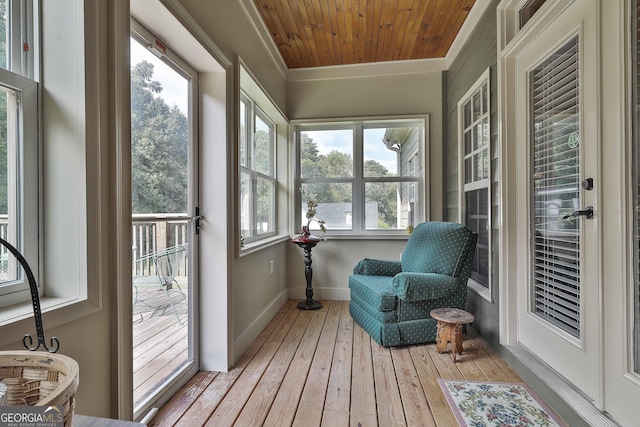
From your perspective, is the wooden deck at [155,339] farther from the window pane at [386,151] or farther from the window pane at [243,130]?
the window pane at [386,151]

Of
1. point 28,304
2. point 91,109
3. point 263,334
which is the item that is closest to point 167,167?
point 91,109

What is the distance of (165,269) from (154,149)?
656 mm

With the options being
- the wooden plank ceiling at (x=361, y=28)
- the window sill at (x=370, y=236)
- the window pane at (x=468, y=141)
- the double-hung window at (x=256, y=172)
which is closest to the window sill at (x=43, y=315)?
the double-hung window at (x=256, y=172)

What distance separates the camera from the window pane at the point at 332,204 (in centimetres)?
364

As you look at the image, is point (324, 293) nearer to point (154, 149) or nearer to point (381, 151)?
point (381, 151)

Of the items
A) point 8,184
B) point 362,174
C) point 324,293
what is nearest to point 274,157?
point 362,174

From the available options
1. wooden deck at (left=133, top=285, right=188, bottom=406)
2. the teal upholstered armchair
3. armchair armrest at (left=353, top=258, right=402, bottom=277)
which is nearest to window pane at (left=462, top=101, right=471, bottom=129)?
the teal upholstered armchair

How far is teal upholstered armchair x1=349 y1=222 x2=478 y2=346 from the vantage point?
2283 mm

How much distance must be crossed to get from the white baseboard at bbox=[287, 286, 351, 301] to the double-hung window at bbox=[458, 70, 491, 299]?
139 cm

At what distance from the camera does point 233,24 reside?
82.8 inches

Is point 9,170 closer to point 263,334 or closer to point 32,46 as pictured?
point 32,46

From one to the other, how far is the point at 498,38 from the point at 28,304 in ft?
9.45

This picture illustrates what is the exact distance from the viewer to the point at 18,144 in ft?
3.07

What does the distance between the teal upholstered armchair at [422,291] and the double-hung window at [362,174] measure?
98cm
